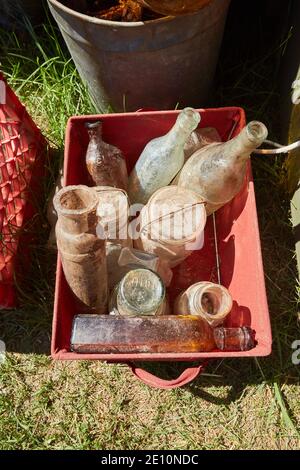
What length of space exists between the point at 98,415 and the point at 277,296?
75 cm

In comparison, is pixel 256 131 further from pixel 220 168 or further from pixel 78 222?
pixel 78 222

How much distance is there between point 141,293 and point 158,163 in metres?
0.43

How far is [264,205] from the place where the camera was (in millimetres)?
1921

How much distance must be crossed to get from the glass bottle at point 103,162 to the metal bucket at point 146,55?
0.21 metres

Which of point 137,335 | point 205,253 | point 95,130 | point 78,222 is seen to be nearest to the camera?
point 78,222

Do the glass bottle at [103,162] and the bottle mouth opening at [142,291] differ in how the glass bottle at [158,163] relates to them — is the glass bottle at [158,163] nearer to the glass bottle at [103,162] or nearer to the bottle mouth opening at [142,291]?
the glass bottle at [103,162]

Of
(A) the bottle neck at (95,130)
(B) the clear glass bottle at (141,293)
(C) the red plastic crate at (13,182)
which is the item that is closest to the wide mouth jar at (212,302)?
(B) the clear glass bottle at (141,293)

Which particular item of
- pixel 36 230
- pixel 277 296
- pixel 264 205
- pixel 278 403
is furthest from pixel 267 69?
pixel 278 403

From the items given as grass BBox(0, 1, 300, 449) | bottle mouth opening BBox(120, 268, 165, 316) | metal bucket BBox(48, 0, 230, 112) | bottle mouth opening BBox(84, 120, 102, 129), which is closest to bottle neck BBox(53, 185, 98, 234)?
bottle mouth opening BBox(120, 268, 165, 316)

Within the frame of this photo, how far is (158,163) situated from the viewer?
1.55 meters

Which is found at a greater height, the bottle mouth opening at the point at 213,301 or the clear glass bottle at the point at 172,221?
the clear glass bottle at the point at 172,221

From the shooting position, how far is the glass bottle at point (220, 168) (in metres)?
1.33

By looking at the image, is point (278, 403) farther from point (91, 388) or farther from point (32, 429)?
point (32, 429)

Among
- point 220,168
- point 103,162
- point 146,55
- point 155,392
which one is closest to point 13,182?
point 103,162
